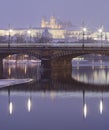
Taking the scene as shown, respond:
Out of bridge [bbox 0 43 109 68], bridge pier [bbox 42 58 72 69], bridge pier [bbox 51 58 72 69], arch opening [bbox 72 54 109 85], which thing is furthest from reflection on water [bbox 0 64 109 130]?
bridge pier [bbox 51 58 72 69]

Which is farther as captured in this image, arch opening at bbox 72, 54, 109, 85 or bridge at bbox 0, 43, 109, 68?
bridge at bbox 0, 43, 109, 68

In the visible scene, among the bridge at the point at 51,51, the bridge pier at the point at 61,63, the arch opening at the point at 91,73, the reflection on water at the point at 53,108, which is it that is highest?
the bridge at the point at 51,51

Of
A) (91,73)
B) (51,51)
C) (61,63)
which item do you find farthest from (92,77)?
(61,63)

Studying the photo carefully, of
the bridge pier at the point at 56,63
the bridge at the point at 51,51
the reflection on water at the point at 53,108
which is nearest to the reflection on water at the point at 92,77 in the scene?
the bridge at the point at 51,51

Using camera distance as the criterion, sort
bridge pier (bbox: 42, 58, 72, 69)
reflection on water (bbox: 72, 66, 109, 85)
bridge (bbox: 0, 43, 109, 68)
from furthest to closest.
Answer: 1. bridge pier (bbox: 42, 58, 72, 69)
2. bridge (bbox: 0, 43, 109, 68)
3. reflection on water (bbox: 72, 66, 109, 85)

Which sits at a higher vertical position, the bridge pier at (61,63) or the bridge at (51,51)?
the bridge at (51,51)

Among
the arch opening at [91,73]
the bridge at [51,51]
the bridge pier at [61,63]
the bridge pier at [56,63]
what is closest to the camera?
the arch opening at [91,73]

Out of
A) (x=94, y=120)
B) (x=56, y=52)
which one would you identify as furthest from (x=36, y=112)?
(x=56, y=52)

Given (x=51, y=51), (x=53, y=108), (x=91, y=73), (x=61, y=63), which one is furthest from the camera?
(x=61, y=63)

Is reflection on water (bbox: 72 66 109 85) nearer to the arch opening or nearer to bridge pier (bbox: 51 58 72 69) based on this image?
the arch opening

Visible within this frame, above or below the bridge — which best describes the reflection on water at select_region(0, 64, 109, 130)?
below

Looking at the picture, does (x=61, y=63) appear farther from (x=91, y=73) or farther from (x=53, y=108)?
(x=53, y=108)

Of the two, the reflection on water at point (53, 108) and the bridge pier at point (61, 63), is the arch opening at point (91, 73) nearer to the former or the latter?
the bridge pier at point (61, 63)

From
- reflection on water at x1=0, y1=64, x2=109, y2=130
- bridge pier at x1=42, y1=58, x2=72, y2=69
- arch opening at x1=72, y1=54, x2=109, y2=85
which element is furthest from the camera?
bridge pier at x1=42, y1=58, x2=72, y2=69
